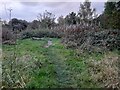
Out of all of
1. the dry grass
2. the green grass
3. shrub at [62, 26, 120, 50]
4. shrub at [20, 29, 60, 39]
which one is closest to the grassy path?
the green grass

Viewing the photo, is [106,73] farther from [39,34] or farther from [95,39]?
[39,34]

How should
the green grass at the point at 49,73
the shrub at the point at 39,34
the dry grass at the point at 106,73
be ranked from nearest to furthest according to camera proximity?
the dry grass at the point at 106,73 → the green grass at the point at 49,73 → the shrub at the point at 39,34

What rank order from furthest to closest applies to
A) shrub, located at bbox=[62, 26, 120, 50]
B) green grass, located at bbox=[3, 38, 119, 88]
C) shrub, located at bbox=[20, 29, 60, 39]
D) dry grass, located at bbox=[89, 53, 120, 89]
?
shrub, located at bbox=[20, 29, 60, 39] < shrub, located at bbox=[62, 26, 120, 50] < green grass, located at bbox=[3, 38, 119, 88] < dry grass, located at bbox=[89, 53, 120, 89]

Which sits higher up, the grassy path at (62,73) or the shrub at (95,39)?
the shrub at (95,39)

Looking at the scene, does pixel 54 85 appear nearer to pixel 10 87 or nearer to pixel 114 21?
pixel 10 87

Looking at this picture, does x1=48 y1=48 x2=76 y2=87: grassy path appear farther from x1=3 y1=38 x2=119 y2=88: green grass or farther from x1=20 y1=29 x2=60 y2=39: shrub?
x1=20 y1=29 x2=60 y2=39: shrub

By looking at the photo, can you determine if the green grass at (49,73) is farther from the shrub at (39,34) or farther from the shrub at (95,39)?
the shrub at (39,34)

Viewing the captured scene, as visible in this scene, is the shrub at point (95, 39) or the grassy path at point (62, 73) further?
the shrub at point (95, 39)

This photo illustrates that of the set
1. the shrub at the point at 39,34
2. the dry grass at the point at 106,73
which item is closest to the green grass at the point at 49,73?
the dry grass at the point at 106,73

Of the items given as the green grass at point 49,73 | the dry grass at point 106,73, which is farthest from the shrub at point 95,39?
the dry grass at point 106,73

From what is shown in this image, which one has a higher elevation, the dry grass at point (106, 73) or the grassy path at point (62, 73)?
the dry grass at point (106, 73)

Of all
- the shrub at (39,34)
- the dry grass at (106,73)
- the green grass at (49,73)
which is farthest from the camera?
the shrub at (39,34)

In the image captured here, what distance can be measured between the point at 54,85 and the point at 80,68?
2.19m

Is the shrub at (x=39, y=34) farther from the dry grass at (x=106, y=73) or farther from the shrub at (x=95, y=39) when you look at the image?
the dry grass at (x=106, y=73)
